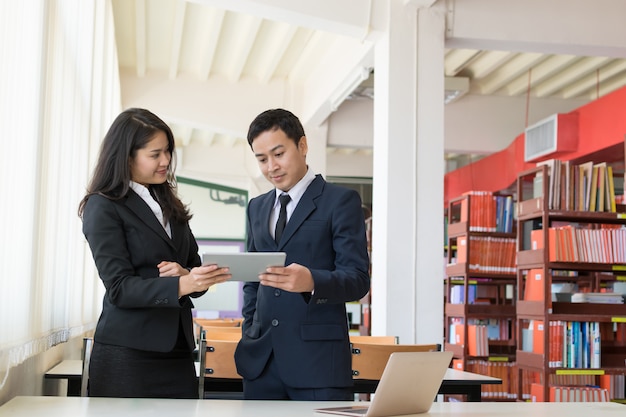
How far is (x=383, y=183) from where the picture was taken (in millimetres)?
5402

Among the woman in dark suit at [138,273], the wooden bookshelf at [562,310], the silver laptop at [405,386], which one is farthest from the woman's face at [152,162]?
the wooden bookshelf at [562,310]

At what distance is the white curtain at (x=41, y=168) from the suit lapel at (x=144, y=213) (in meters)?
0.35

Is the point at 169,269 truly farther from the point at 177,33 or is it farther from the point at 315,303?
the point at 177,33

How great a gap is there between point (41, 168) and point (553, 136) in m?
6.83

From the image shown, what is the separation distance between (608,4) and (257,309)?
4531 millimetres

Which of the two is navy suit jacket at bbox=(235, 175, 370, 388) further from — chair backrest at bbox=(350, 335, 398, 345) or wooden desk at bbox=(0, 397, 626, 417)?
chair backrest at bbox=(350, 335, 398, 345)

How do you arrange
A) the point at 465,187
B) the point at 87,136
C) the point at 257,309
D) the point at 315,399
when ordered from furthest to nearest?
the point at 465,187 → the point at 87,136 → the point at 257,309 → the point at 315,399

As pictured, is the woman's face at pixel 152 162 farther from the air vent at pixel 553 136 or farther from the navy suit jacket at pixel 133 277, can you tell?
the air vent at pixel 553 136

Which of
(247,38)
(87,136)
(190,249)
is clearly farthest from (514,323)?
(190,249)

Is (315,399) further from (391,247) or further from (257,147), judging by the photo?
(391,247)

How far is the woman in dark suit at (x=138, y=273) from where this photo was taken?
2.09 meters

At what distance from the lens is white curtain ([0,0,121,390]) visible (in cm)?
228

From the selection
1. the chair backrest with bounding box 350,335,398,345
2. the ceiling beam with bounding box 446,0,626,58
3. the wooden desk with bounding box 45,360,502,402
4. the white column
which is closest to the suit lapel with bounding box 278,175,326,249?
the wooden desk with bounding box 45,360,502,402

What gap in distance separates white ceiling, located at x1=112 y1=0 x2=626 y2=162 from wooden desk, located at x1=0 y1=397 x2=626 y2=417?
3786 mm
